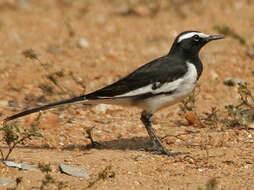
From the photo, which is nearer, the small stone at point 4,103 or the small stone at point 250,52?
the small stone at point 4,103

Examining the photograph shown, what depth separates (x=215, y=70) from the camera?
8.87 meters

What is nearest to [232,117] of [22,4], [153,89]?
[153,89]

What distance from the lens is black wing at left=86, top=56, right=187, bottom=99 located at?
5793 millimetres

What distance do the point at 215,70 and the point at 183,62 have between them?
2.98m

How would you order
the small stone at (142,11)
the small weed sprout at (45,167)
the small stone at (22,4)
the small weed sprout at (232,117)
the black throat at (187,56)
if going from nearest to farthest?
the small weed sprout at (45,167)
the black throat at (187,56)
the small weed sprout at (232,117)
the small stone at (142,11)
the small stone at (22,4)

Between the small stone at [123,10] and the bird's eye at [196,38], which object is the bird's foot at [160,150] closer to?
the bird's eye at [196,38]

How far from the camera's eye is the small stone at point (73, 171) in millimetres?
4898

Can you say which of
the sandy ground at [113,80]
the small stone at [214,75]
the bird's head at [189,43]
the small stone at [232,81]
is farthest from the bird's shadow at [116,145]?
the small stone at [214,75]

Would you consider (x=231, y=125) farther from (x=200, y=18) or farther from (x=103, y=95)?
(x=200, y=18)

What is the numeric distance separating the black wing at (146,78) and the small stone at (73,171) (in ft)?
3.53

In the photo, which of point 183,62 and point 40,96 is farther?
point 40,96

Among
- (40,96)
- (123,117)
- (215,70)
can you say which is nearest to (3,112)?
(40,96)

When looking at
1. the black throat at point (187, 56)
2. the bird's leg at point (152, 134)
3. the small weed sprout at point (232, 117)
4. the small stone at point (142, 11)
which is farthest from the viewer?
the small stone at point (142, 11)

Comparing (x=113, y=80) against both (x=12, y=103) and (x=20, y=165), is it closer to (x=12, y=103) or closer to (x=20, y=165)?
(x=12, y=103)
